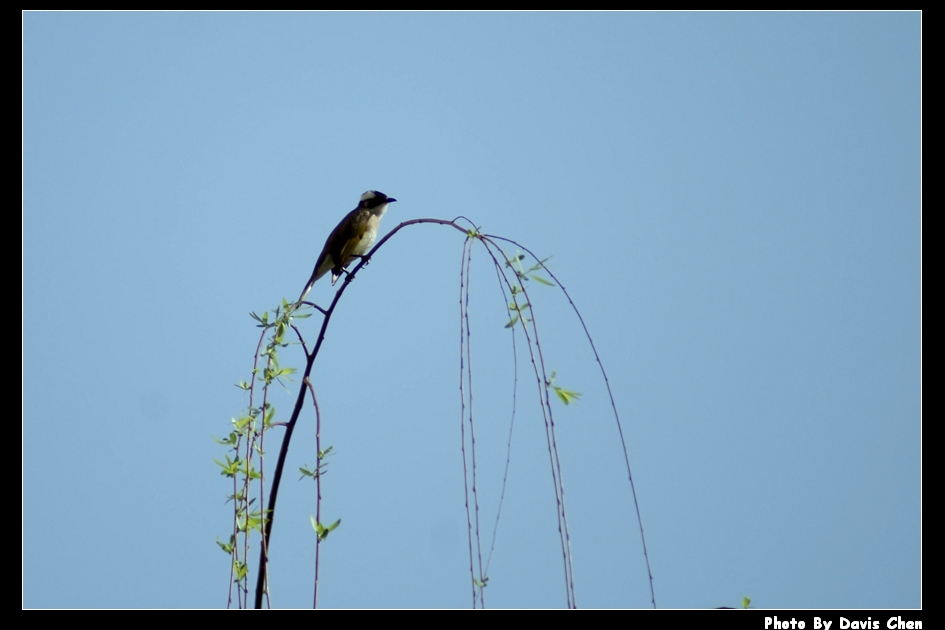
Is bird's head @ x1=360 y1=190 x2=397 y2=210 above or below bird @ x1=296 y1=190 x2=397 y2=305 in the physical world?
above

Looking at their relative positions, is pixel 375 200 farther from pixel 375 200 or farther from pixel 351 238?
pixel 351 238

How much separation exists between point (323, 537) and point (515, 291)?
1239 mm

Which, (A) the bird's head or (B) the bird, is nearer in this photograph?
(B) the bird

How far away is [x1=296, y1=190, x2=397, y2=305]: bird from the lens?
7926mm

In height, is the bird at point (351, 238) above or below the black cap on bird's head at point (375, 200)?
below

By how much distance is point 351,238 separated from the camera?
799 centimetres

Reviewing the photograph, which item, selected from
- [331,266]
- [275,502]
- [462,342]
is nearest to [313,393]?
[275,502]

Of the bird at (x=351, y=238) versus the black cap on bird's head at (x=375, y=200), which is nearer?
the bird at (x=351, y=238)

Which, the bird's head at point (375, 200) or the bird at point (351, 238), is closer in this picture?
the bird at point (351, 238)

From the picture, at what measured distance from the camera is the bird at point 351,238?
7926 mm

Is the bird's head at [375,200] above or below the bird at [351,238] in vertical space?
above
